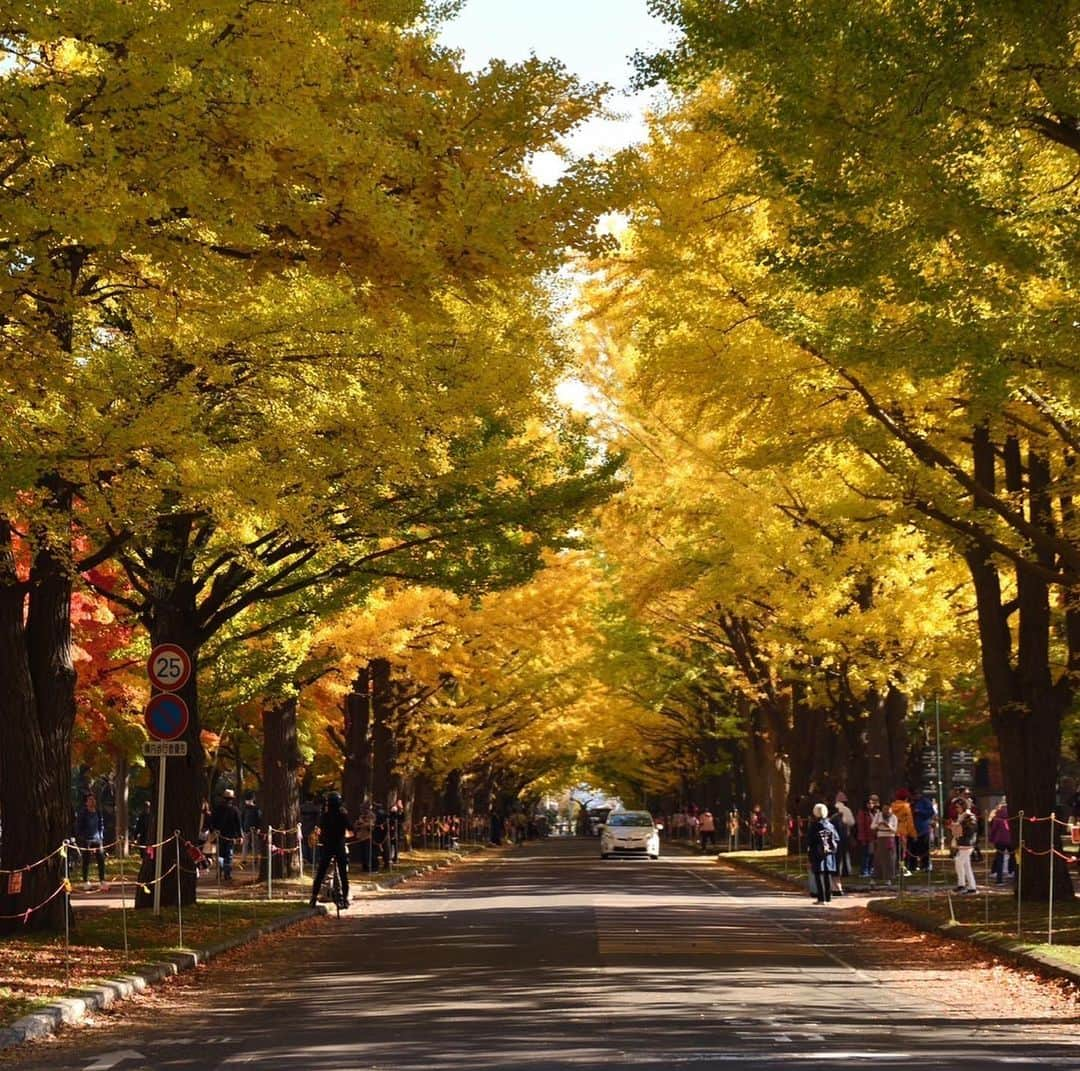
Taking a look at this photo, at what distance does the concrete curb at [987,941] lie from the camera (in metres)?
16.2

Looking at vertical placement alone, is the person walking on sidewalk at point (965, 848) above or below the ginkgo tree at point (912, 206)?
below

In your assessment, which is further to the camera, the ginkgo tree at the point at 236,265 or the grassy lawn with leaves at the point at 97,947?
the grassy lawn with leaves at the point at 97,947

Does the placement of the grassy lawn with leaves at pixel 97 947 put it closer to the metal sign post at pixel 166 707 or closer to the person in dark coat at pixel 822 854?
the metal sign post at pixel 166 707

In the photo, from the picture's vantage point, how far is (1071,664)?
25.4 metres

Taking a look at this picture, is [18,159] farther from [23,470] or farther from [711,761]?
[711,761]

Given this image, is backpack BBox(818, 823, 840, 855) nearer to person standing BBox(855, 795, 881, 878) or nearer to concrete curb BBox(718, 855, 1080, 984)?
concrete curb BBox(718, 855, 1080, 984)

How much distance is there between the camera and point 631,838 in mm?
58656

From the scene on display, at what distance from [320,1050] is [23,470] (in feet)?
17.0

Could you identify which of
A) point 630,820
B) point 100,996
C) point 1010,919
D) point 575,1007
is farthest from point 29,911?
point 630,820

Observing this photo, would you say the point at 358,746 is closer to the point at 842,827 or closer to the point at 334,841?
the point at 842,827

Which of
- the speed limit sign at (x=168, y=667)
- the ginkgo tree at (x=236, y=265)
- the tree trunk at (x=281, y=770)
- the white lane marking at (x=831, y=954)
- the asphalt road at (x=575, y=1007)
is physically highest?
the ginkgo tree at (x=236, y=265)

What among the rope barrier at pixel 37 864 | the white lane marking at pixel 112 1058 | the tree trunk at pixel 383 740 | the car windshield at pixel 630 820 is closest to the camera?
the white lane marking at pixel 112 1058

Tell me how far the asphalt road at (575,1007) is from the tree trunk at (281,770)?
433 inches

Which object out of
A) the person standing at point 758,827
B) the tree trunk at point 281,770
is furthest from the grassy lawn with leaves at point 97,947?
the person standing at point 758,827
